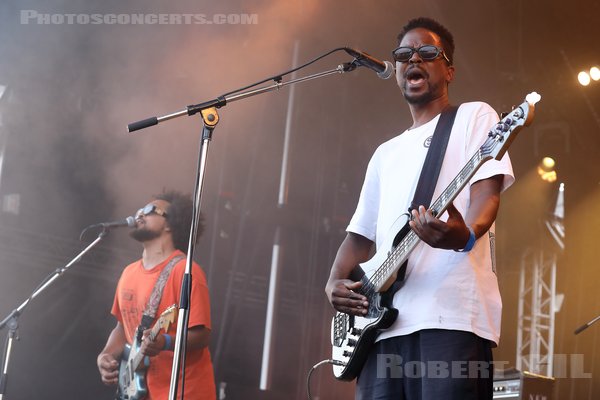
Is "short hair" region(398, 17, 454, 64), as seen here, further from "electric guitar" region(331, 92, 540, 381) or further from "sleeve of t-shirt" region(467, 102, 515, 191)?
"electric guitar" region(331, 92, 540, 381)

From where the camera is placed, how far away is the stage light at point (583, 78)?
24.2 feet

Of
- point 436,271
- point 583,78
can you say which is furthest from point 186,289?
point 583,78

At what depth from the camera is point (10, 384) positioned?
195 inches

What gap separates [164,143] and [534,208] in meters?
4.71

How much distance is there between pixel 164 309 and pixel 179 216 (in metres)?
0.87

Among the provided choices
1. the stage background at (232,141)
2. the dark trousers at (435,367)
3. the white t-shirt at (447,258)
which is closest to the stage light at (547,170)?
the stage background at (232,141)

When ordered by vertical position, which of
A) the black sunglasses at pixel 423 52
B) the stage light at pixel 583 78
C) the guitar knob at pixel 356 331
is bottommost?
the guitar knob at pixel 356 331

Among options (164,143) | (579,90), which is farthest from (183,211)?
(579,90)

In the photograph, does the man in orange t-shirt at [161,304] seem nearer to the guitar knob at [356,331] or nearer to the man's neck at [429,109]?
the guitar knob at [356,331]

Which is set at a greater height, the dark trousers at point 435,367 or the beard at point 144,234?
the beard at point 144,234

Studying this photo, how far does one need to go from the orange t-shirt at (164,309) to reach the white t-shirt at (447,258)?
2.52 metres

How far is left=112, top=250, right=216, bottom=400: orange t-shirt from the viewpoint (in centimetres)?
452

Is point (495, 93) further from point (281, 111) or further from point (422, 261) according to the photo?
point (422, 261)

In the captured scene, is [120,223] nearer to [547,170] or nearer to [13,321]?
[13,321]
